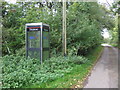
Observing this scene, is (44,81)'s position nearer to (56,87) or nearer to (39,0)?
(56,87)

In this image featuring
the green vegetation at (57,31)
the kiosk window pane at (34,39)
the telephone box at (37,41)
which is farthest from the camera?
the green vegetation at (57,31)

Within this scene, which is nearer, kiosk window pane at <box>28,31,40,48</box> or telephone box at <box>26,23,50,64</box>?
telephone box at <box>26,23,50,64</box>

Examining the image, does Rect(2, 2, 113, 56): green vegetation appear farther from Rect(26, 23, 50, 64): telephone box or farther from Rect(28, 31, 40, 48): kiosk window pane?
Rect(28, 31, 40, 48): kiosk window pane

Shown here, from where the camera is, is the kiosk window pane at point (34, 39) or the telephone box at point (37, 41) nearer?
the telephone box at point (37, 41)

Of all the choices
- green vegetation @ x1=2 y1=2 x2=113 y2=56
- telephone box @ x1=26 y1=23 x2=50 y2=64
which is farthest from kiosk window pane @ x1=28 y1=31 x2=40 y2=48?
green vegetation @ x1=2 y1=2 x2=113 y2=56

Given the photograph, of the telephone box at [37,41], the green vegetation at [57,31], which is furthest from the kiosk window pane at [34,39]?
the green vegetation at [57,31]

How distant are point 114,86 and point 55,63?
2834mm

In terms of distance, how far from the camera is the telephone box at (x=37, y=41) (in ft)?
21.9

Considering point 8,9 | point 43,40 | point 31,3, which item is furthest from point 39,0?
point 43,40

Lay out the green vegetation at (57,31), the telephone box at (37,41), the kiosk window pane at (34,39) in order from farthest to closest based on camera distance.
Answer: the green vegetation at (57,31)
the kiosk window pane at (34,39)
the telephone box at (37,41)

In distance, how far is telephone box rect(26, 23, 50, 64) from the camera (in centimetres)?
668

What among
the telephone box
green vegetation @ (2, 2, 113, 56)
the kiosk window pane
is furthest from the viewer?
green vegetation @ (2, 2, 113, 56)

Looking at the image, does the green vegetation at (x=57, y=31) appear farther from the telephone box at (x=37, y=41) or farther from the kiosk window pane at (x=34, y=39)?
the kiosk window pane at (x=34, y=39)

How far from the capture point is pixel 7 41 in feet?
30.9
